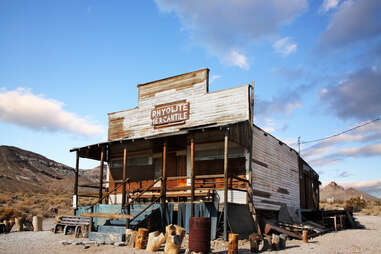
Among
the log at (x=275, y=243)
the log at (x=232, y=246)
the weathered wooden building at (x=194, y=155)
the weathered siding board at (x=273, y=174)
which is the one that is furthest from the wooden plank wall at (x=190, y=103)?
the log at (x=232, y=246)

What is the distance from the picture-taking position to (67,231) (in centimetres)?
1625

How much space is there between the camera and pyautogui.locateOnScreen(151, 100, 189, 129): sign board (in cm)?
1914

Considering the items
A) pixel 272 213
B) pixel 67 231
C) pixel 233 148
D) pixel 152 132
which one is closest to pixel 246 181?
pixel 233 148

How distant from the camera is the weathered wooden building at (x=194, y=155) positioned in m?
15.3

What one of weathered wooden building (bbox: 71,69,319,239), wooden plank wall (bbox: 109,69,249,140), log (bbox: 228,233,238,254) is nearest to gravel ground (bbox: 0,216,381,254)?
log (bbox: 228,233,238,254)

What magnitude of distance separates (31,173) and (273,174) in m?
70.7

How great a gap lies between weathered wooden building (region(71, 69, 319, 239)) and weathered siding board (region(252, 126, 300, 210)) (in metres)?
0.05

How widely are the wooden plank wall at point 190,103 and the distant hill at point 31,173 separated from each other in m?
46.6

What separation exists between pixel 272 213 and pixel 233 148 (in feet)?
14.2

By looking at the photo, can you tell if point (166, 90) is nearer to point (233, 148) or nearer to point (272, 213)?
point (233, 148)

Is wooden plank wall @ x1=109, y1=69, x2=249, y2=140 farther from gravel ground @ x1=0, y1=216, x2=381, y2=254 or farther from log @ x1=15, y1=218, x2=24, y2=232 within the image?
log @ x1=15, y1=218, x2=24, y2=232

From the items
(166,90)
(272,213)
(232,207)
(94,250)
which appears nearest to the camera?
(94,250)

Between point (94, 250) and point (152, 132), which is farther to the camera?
point (152, 132)

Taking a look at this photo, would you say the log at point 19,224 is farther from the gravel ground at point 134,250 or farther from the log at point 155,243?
the log at point 155,243
